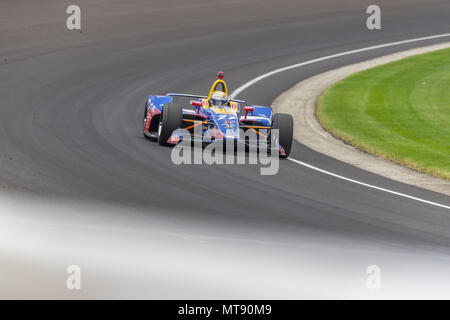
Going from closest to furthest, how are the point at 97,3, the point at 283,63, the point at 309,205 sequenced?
the point at 309,205 < the point at 283,63 < the point at 97,3

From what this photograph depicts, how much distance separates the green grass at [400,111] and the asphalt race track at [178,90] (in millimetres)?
1747

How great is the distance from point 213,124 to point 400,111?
901 cm

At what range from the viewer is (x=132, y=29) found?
110 feet

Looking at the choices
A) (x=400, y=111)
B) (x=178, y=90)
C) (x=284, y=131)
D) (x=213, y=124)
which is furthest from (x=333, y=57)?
(x=213, y=124)

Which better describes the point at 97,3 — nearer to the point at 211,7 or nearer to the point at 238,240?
the point at 211,7

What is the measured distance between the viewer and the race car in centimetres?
1673

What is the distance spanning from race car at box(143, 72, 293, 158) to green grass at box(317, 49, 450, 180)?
2.74 m

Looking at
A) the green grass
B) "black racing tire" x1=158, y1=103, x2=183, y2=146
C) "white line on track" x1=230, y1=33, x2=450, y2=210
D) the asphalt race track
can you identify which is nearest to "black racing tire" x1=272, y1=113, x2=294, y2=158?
"white line on track" x1=230, y1=33, x2=450, y2=210

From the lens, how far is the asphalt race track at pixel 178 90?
12594 mm

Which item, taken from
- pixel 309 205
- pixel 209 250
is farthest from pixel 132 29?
pixel 209 250

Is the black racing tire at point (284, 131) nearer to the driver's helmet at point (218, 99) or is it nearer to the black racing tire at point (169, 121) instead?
the driver's helmet at point (218, 99)

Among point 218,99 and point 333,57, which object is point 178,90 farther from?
point 333,57

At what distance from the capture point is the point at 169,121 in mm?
16703

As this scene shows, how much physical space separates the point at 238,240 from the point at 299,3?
30.1 metres
